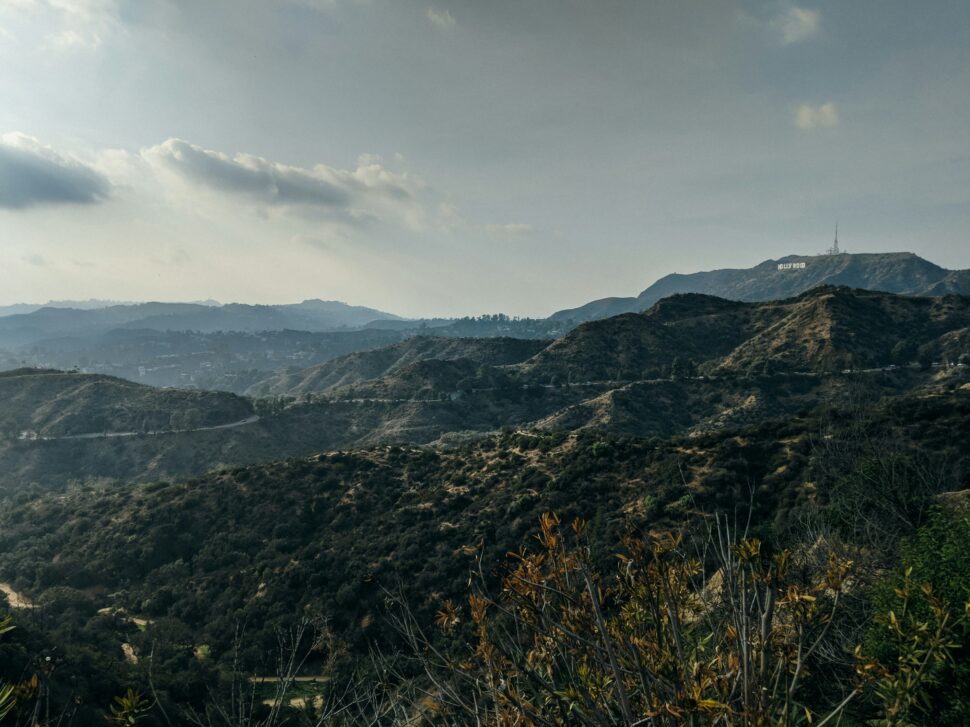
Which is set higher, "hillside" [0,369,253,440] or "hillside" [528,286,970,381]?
"hillside" [528,286,970,381]

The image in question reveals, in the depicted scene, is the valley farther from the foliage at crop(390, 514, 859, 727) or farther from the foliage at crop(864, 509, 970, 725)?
the foliage at crop(864, 509, 970, 725)

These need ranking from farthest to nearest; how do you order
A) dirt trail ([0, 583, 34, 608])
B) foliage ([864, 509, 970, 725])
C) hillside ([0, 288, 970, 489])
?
hillside ([0, 288, 970, 489]), dirt trail ([0, 583, 34, 608]), foliage ([864, 509, 970, 725])

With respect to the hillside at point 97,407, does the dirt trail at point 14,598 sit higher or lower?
lower

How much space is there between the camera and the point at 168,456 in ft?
307

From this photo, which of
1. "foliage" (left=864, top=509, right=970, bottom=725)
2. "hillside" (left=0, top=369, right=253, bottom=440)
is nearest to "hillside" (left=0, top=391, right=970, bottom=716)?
"foliage" (left=864, top=509, right=970, bottom=725)

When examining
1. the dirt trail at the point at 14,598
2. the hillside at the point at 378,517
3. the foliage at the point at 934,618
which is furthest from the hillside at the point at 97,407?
the foliage at the point at 934,618

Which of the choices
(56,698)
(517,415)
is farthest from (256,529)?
(517,415)

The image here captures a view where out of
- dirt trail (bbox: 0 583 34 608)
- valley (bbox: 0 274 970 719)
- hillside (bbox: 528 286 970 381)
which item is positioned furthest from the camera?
hillside (bbox: 528 286 970 381)

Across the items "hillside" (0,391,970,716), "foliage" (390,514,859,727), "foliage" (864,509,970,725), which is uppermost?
"foliage" (390,514,859,727)

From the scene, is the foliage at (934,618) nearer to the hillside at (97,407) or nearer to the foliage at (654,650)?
the foliage at (654,650)

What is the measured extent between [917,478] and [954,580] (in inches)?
758

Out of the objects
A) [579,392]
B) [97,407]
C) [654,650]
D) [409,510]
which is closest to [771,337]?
[579,392]

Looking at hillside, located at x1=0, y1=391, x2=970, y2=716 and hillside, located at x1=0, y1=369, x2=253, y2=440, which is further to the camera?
hillside, located at x1=0, y1=369, x2=253, y2=440

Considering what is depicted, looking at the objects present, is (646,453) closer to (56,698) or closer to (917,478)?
(917,478)
